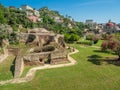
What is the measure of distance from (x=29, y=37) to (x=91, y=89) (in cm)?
3102

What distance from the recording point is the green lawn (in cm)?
1650

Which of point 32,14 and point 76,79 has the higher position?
point 32,14

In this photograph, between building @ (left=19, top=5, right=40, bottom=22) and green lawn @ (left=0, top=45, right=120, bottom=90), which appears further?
building @ (left=19, top=5, right=40, bottom=22)

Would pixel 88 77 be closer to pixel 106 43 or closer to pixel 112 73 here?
pixel 112 73

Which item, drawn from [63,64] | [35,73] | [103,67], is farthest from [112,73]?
[35,73]

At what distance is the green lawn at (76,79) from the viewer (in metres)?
→ 16.5

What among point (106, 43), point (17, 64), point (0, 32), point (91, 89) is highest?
point (0, 32)

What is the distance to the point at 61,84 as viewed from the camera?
1725cm

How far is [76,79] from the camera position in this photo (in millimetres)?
18703

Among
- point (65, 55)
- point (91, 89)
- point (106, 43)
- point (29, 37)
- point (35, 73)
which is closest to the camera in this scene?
point (91, 89)

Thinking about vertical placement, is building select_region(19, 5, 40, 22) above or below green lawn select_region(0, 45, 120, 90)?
above

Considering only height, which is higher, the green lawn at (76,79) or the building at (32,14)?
the building at (32,14)

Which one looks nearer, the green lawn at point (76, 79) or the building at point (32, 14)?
the green lawn at point (76, 79)

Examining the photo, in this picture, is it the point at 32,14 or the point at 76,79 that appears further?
the point at 32,14
